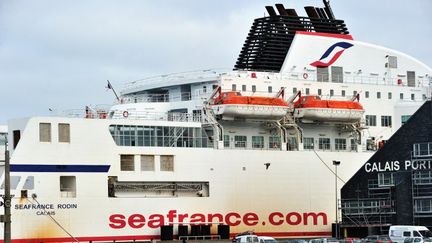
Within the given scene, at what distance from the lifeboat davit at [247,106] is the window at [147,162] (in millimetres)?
5103

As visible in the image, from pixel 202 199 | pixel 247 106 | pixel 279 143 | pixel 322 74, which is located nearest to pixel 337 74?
pixel 322 74

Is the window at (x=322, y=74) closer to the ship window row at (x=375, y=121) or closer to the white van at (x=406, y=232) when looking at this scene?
the ship window row at (x=375, y=121)

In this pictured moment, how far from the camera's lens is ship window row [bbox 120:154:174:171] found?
43938 mm

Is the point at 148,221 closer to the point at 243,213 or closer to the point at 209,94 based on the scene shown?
the point at 243,213

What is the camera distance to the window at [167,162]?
148 feet

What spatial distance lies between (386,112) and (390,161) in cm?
950

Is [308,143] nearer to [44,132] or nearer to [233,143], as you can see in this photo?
[233,143]

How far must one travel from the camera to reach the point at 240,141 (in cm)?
4878

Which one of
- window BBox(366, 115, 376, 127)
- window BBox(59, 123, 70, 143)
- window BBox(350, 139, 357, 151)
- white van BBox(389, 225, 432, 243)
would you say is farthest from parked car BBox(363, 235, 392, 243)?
window BBox(59, 123, 70, 143)

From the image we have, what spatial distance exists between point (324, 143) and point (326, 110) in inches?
110

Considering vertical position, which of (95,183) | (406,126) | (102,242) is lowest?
(102,242)

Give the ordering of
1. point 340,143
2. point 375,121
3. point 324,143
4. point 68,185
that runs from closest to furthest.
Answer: point 68,185, point 324,143, point 340,143, point 375,121

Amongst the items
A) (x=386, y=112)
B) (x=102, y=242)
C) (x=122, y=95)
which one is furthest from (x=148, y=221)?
(x=386, y=112)

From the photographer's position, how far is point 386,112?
54.6 metres
